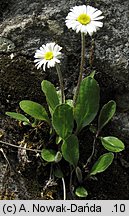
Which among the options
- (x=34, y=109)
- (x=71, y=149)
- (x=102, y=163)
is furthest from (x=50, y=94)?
(x=102, y=163)

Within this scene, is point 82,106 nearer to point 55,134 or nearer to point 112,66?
point 55,134

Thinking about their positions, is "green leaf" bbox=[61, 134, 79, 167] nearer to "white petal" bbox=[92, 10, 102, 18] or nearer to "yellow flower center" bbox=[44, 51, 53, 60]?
"yellow flower center" bbox=[44, 51, 53, 60]

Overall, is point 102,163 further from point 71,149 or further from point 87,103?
point 87,103

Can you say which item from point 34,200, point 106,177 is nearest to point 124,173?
point 106,177

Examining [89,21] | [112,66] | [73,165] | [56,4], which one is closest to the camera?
[89,21]

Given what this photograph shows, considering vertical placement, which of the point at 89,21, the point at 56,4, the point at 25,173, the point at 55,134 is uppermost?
the point at 56,4

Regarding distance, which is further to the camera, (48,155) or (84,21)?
(48,155)

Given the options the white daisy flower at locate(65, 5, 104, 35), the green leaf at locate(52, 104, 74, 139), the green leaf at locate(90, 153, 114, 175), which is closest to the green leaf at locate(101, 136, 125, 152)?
the green leaf at locate(90, 153, 114, 175)
